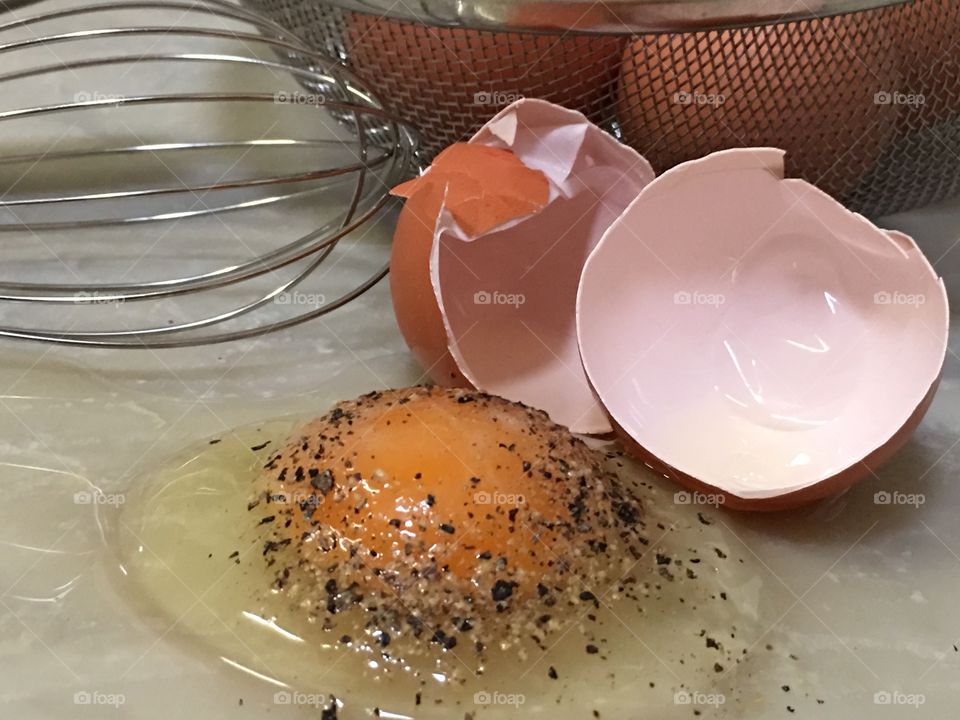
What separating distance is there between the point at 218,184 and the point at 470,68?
8.2 inches

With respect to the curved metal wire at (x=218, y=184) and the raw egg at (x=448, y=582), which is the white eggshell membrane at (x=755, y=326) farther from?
the curved metal wire at (x=218, y=184)

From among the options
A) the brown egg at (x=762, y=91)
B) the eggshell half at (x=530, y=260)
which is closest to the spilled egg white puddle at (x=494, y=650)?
the eggshell half at (x=530, y=260)

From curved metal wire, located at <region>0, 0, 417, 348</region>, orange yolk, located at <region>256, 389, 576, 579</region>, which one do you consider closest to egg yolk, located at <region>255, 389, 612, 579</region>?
orange yolk, located at <region>256, 389, 576, 579</region>

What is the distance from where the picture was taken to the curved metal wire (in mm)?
628

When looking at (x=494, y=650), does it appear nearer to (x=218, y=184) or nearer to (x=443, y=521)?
(x=443, y=521)

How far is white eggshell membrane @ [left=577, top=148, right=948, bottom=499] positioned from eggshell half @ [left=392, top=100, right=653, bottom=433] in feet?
0.13

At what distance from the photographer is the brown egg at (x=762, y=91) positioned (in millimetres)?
562

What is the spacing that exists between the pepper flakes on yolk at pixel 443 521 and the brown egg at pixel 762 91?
0.25 meters

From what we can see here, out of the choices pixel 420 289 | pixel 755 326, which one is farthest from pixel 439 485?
pixel 755 326

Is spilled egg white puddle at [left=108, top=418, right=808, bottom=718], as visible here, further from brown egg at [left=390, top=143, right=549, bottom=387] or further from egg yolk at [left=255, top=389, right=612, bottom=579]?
brown egg at [left=390, top=143, right=549, bottom=387]

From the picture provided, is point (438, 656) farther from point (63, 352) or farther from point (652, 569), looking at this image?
point (63, 352)

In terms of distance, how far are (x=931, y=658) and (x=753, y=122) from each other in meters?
0.33

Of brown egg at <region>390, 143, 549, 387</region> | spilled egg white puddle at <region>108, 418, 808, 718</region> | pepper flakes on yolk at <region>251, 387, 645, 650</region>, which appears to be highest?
brown egg at <region>390, 143, 549, 387</region>

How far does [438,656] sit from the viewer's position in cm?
42
